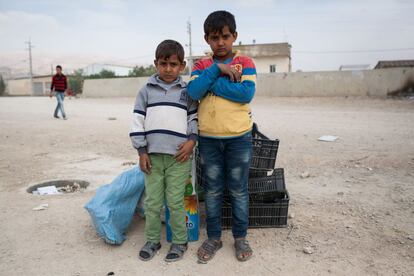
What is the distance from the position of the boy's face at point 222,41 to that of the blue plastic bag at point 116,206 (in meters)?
1.44

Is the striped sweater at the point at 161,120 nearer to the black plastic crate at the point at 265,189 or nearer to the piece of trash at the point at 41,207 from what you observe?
the black plastic crate at the point at 265,189

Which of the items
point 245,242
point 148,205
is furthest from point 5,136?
point 245,242

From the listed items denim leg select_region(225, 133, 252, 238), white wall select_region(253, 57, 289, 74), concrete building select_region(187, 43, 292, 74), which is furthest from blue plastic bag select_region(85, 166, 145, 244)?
white wall select_region(253, 57, 289, 74)

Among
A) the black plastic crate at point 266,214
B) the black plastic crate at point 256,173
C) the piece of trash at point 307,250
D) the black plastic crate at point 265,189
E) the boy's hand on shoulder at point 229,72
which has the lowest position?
the piece of trash at point 307,250

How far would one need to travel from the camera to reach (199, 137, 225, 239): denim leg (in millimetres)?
2809

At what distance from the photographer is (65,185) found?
199 inches

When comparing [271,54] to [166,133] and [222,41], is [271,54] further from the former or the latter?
[166,133]

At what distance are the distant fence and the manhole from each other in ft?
57.3

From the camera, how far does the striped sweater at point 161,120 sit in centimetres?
275

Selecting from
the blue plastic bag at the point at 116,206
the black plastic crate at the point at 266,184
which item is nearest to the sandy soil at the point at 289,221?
the blue plastic bag at the point at 116,206

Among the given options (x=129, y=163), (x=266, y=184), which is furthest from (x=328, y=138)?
(x=266, y=184)

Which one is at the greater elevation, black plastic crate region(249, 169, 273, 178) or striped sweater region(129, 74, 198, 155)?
striped sweater region(129, 74, 198, 155)

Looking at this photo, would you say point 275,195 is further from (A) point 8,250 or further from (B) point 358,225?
Result: (A) point 8,250

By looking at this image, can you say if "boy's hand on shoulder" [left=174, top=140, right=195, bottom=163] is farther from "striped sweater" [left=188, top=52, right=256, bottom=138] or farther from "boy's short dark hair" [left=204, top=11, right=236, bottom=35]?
"boy's short dark hair" [left=204, top=11, right=236, bottom=35]
